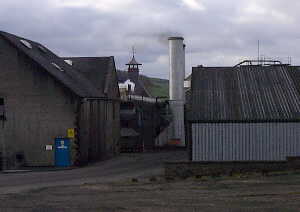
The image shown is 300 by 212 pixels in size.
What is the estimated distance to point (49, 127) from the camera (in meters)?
43.5

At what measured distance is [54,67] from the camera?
47312 millimetres

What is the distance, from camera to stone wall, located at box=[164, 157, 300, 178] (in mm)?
30375

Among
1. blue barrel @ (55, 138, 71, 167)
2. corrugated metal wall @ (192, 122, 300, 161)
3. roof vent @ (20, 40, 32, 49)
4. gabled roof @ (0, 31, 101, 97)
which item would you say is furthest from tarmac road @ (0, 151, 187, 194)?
roof vent @ (20, 40, 32, 49)

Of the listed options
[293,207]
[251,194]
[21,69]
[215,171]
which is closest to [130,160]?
[21,69]

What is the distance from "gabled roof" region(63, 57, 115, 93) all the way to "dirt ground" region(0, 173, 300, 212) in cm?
2991

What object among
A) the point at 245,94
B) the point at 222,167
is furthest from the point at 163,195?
the point at 245,94

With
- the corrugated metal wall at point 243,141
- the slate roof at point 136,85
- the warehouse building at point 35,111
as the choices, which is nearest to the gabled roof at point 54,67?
the warehouse building at point 35,111

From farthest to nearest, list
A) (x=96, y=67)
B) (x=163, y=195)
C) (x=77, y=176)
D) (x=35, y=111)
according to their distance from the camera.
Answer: (x=96, y=67), (x=35, y=111), (x=77, y=176), (x=163, y=195)

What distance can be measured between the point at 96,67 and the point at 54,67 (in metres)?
13.6

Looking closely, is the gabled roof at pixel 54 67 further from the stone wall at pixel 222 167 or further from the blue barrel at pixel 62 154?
the stone wall at pixel 222 167

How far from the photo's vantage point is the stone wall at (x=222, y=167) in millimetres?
30375

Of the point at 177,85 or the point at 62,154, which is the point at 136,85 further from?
the point at 62,154

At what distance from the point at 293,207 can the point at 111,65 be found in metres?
42.7

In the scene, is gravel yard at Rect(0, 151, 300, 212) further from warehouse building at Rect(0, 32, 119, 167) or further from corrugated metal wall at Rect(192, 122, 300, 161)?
warehouse building at Rect(0, 32, 119, 167)
